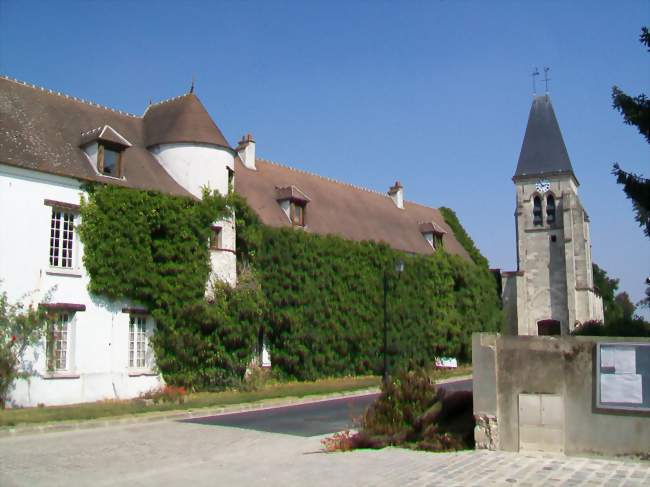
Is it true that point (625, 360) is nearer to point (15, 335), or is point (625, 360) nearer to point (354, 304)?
point (15, 335)

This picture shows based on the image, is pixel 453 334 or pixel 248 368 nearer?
pixel 248 368

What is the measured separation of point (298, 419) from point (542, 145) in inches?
1549

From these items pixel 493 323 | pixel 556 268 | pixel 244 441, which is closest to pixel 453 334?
pixel 493 323

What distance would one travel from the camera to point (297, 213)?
95.3 feet

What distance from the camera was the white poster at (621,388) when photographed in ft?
28.0

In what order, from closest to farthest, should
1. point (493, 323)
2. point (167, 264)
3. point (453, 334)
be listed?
point (167, 264) → point (453, 334) → point (493, 323)

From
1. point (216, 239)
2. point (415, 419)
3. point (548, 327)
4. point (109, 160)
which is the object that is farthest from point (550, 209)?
point (415, 419)

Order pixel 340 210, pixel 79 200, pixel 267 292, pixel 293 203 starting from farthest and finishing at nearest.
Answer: pixel 340 210, pixel 293 203, pixel 267 292, pixel 79 200

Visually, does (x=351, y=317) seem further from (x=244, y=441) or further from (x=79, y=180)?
(x=244, y=441)

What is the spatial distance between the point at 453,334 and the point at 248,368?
13929 millimetres

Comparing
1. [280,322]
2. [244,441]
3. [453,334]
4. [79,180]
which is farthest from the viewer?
[453,334]

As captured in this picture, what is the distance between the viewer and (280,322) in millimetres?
24625

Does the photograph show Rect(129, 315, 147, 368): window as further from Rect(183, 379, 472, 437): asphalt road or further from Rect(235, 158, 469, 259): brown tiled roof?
Rect(235, 158, 469, 259): brown tiled roof

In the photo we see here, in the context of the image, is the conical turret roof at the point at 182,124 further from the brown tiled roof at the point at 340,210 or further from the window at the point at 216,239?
the brown tiled roof at the point at 340,210
